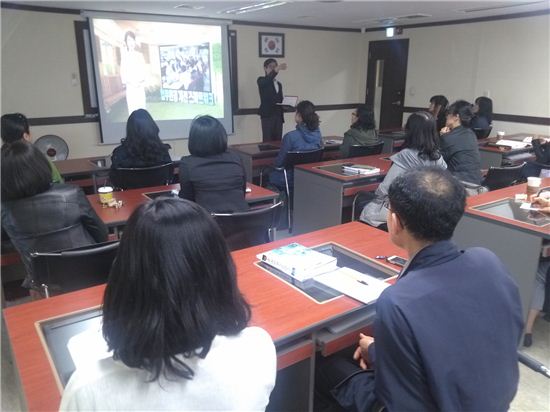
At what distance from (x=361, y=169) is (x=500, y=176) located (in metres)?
1.06

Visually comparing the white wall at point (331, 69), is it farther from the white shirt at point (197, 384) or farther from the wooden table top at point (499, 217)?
the white shirt at point (197, 384)

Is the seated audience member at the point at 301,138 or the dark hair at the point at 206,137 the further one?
the seated audience member at the point at 301,138

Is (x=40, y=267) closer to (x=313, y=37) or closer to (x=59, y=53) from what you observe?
(x=59, y=53)

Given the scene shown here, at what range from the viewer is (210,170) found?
2.38 metres

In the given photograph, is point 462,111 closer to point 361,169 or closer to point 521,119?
point 361,169

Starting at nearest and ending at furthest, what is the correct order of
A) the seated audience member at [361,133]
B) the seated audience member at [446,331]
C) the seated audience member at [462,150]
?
the seated audience member at [446,331] < the seated audience member at [462,150] < the seated audience member at [361,133]

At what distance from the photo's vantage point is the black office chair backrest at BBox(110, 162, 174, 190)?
2988 mm

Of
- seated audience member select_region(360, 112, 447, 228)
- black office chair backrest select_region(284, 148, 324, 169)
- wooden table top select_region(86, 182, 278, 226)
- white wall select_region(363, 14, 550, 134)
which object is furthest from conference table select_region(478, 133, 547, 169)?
wooden table top select_region(86, 182, 278, 226)

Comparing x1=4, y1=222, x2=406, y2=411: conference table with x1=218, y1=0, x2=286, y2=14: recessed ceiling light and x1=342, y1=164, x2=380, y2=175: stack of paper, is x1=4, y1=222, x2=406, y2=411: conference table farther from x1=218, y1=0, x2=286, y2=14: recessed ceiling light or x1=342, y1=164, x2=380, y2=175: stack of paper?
x1=218, y1=0, x2=286, y2=14: recessed ceiling light

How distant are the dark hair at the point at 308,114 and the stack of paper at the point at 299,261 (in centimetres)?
241

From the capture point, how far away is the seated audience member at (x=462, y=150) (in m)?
3.18

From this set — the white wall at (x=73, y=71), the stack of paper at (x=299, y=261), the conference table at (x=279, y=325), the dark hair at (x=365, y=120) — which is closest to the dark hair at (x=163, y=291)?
the conference table at (x=279, y=325)

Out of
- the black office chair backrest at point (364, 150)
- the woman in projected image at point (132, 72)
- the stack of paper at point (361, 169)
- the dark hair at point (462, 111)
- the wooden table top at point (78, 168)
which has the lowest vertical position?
the wooden table top at point (78, 168)

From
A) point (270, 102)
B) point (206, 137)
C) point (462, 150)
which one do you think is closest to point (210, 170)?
point (206, 137)
